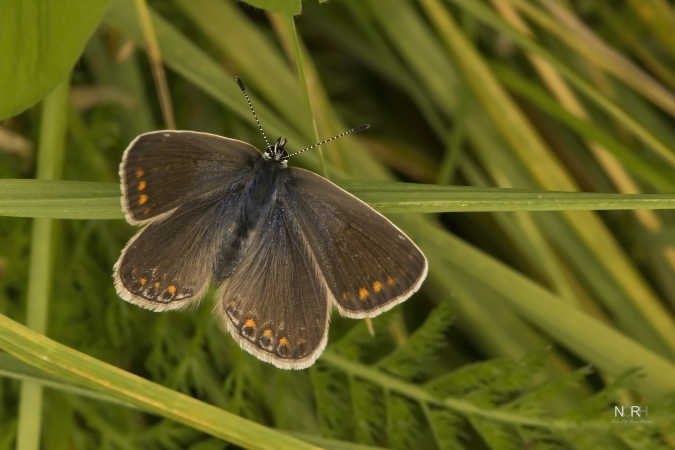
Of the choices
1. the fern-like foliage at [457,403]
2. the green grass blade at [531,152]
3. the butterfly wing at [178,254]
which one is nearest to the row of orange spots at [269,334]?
the butterfly wing at [178,254]

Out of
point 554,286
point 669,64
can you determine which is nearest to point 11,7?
point 554,286

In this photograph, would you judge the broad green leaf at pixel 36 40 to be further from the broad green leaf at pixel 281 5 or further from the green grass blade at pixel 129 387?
the green grass blade at pixel 129 387

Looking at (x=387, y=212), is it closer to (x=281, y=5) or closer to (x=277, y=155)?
(x=277, y=155)

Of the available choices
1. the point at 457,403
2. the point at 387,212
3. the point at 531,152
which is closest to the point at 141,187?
the point at 387,212

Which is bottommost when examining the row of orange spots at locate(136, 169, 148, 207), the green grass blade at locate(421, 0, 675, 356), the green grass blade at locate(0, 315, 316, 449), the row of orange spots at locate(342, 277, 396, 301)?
the green grass blade at locate(0, 315, 316, 449)

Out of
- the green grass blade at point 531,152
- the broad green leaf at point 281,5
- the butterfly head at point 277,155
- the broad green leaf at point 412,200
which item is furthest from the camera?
the green grass blade at point 531,152

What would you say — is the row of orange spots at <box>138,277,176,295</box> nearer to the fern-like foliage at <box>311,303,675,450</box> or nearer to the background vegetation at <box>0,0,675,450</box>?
the background vegetation at <box>0,0,675,450</box>

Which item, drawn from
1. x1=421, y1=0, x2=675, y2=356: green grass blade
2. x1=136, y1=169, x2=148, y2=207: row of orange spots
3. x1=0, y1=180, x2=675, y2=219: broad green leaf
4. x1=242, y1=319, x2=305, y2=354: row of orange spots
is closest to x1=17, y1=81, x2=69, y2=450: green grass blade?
x1=0, y1=180, x2=675, y2=219: broad green leaf

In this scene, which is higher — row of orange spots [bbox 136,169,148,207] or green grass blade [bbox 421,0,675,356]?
green grass blade [bbox 421,0,675,356]

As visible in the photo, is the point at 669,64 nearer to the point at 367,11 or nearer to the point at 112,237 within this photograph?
the point at 367,11
